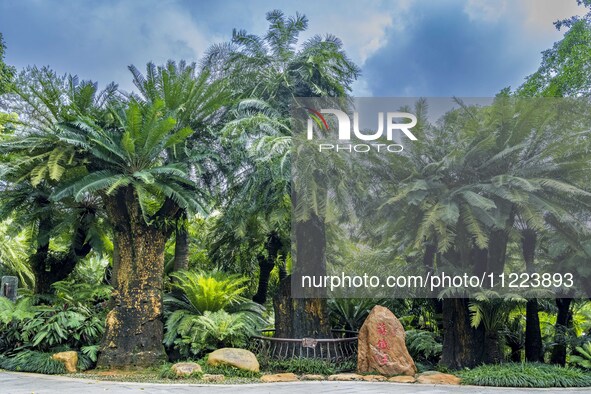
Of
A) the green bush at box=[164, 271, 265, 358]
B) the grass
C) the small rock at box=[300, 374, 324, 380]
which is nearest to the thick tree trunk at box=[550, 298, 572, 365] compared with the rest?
the small rock at box=[300, 374, 324, 380]

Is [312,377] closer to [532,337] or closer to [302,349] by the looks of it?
[302,349]

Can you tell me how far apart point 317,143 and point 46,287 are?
6885 mm

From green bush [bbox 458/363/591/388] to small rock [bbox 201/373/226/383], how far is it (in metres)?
3.64

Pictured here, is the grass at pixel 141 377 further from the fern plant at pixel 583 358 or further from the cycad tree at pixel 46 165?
the fern plant at pixel 583 358

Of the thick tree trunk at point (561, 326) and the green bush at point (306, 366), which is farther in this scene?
the thick tree trunk at point (561, 326)

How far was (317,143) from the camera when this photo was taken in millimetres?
9539

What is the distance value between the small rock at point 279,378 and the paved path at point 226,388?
0.29 m

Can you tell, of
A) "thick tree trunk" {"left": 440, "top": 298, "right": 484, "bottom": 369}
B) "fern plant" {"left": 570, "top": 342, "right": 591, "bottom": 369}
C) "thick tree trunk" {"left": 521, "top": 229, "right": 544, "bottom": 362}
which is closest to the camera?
"fern plant" {"left": 570, "top": 342, "right": 591, "bottom": 369}

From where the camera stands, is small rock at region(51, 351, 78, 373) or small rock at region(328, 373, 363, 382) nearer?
A: small rock at region(328, 373, 363, 382)

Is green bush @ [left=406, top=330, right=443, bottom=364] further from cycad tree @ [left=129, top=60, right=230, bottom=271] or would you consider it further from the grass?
cycad tree @ [left=129, top=60, right=230, bottom=271]

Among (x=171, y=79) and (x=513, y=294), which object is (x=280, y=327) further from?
(x=171, y=79)

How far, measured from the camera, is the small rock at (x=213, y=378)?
315 inches

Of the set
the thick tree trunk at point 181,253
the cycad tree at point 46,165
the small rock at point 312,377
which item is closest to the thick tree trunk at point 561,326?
the small rock at point 312,377

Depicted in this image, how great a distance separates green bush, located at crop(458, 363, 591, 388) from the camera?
799cm
